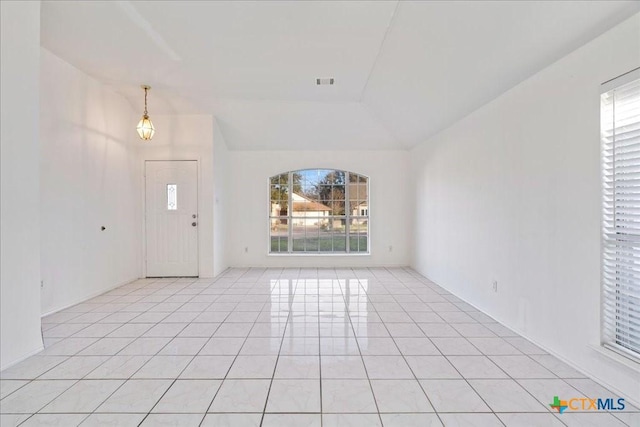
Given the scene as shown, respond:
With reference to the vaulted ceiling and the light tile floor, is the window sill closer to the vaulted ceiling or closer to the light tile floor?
the light tile floor

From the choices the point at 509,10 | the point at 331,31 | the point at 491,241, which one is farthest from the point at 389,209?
the point at 509,10

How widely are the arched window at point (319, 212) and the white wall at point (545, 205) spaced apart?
8.00 feet

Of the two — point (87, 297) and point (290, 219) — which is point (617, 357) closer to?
point (290, 219)

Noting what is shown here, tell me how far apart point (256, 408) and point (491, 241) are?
2.81m

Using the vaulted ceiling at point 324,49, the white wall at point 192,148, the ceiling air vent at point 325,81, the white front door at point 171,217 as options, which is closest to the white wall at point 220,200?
the white wall at point 192,148

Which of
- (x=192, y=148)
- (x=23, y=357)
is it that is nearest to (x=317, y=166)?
(x=192, y=148)

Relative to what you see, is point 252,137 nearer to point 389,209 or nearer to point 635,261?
point 389,209

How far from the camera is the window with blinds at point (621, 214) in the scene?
1.87 m

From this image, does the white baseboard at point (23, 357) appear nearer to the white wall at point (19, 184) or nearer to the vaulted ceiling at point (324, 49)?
the white wall at point (19, 184)

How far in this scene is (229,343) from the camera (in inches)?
104

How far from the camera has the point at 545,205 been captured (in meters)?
2.52

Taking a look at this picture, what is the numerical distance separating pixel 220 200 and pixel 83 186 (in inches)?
80.6

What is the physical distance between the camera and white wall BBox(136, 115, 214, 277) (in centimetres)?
511

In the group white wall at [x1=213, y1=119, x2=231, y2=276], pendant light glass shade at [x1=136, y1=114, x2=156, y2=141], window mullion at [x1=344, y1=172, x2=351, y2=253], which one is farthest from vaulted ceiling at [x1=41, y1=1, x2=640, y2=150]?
window mullion at [x1=344, y1=172, x2=351, y2=253]
